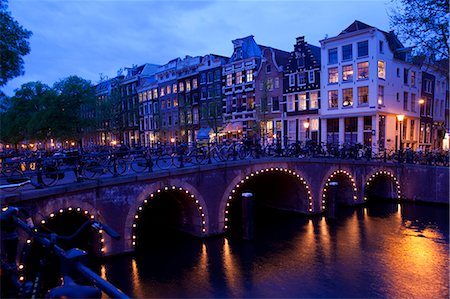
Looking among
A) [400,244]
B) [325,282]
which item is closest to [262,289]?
[325,282]

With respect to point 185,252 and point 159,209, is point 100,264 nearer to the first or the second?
point 185,252

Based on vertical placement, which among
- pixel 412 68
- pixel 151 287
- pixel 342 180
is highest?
pixel 412 68

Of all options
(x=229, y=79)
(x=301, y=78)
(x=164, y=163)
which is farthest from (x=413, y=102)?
(x=164, y=163)

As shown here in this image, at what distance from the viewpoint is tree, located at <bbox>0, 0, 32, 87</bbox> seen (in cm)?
1655

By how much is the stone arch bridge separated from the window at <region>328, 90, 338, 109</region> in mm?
12185

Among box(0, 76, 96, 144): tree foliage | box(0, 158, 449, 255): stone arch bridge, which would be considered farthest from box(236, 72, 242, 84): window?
box(0, 158, 449, 255): stone arch bridge

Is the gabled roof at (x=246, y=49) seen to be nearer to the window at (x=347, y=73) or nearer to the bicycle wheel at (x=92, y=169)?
the window at (x=347, y=73)

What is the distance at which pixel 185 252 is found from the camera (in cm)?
1634

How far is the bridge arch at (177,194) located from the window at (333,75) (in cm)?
2562

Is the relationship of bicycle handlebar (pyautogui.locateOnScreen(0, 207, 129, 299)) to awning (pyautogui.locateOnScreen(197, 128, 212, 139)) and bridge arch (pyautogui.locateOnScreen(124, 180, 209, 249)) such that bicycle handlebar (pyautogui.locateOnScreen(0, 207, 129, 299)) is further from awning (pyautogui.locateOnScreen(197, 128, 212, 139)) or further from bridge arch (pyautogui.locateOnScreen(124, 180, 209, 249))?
awning (pyautogui.locateOnScreen(197, 128, 212, 139))

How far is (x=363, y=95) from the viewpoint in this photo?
116 ft

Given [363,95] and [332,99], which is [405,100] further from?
[332,99]

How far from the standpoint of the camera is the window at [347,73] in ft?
118

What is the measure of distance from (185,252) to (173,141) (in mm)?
37312
